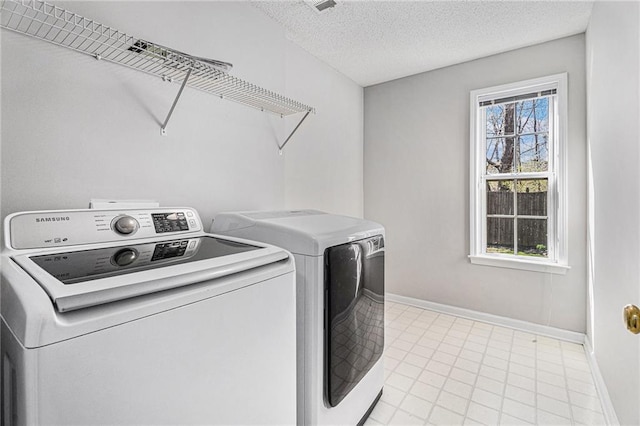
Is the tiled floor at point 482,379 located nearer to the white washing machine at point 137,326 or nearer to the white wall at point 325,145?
the white washing machine at point 137,326

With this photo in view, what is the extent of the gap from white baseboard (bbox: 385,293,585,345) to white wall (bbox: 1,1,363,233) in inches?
68.8

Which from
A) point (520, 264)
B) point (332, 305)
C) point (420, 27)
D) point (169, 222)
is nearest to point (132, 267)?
point (169, 222)

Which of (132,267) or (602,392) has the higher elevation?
(132,267)

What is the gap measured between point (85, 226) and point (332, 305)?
0.99m

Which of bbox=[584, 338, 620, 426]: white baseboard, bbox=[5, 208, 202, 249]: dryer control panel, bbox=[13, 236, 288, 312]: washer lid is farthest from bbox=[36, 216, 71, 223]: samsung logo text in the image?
bbox=[584, 338, 620, 426]: white baseboard

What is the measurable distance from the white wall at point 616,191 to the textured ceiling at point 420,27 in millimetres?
290

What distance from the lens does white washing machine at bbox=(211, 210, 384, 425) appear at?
1.28m

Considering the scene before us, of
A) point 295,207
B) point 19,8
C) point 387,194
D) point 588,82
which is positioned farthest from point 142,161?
point 588,82

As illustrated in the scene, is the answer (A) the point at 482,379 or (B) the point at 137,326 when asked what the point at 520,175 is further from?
(B) the point at 137,326

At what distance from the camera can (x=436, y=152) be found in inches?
123

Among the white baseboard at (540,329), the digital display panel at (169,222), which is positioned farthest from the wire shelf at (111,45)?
the white baseboard at (540,329)

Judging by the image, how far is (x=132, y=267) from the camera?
0.84m

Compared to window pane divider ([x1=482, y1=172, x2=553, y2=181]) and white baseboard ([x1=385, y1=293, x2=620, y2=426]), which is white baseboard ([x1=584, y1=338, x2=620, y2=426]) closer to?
white baseboard ([x1=385, y1=293, x2=620, y2=426])

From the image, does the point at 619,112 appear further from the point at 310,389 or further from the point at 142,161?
the point at 142,161
